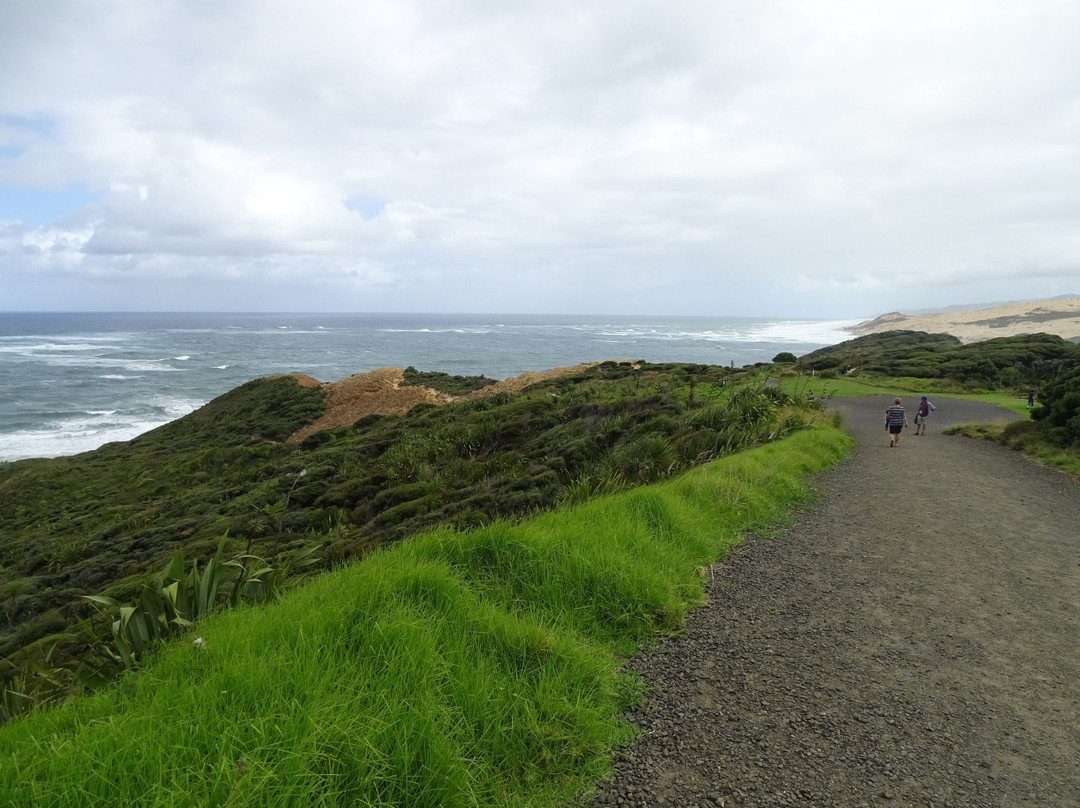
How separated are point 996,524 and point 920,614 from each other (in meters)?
3.60

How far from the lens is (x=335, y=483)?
484 inches

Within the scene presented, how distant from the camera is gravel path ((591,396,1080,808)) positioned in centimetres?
262

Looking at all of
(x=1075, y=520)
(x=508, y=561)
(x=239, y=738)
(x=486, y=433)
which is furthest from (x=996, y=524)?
(x=486, y=433)

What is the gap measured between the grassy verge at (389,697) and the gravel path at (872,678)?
0.36 metres

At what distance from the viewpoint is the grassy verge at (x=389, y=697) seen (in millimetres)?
2064

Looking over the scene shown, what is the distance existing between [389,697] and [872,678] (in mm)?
2759

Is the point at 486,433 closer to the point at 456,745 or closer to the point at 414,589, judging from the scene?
the point at 414,589

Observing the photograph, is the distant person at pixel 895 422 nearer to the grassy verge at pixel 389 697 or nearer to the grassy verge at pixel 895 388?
the grassy verge at pixel 895 388

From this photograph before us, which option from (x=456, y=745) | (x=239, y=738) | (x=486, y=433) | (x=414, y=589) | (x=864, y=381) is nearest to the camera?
(x=239, y=738)

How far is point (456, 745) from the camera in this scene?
245 centimetres

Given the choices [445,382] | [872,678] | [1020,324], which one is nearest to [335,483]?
[872,678]

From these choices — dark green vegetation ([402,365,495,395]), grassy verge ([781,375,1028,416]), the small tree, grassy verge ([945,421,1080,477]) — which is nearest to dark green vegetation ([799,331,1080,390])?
grassy verge ([781,375,1028,416])

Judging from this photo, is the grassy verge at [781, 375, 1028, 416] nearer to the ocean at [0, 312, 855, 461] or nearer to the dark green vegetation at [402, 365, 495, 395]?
the dark green vegetation at [402, 365, 495, 395]

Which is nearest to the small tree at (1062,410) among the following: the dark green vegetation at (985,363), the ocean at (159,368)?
the dark green vegetation at (985,363)
